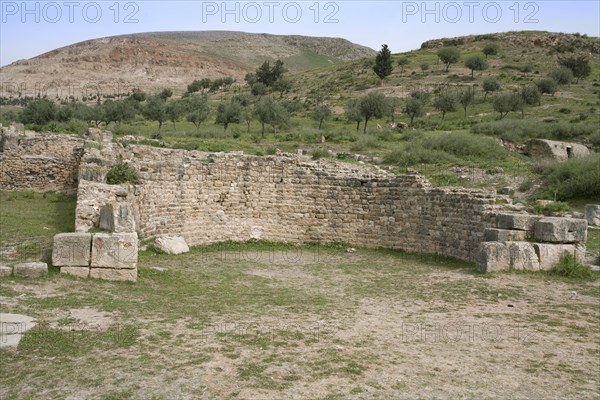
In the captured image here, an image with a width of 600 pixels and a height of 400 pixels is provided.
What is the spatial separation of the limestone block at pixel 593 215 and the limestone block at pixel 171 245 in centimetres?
1032

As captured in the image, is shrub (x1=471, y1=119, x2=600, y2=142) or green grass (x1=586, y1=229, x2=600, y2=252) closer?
green grass (x1=586, y1=229, x2=600, y2=252)

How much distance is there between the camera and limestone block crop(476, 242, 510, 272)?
11094 mm

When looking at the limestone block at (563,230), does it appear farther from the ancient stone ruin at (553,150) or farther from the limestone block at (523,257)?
the ancient stone ruin at (553,150)

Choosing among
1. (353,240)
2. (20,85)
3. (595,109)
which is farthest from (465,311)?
(20,85)

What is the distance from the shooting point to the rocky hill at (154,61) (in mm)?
102875

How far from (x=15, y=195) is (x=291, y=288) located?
1112cm

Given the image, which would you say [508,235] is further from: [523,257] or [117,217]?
[117,217]

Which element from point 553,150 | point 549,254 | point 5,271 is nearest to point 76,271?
point 5,271

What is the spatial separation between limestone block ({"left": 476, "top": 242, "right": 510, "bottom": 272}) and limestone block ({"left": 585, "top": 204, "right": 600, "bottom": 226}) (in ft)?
15.9

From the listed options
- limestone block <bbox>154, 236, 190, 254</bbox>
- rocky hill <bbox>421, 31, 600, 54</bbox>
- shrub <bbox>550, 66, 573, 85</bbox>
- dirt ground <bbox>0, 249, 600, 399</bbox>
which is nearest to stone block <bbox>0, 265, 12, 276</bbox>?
dirt ground <bbox>0, 249, 600, 399</bbox>

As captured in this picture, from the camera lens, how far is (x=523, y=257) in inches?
439

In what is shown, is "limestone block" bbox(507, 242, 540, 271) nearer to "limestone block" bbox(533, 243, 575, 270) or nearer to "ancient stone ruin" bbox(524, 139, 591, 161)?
"limestone block" bbox(533, 243, 575, 270)

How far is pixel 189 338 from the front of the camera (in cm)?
652

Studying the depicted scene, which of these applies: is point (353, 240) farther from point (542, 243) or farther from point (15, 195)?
point (15, 195)
